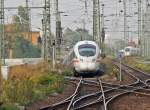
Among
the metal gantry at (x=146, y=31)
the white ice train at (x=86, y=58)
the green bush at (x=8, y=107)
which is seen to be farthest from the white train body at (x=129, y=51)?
the green bush at (x=8, y=107)

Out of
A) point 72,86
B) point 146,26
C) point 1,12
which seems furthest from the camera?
point 146,26

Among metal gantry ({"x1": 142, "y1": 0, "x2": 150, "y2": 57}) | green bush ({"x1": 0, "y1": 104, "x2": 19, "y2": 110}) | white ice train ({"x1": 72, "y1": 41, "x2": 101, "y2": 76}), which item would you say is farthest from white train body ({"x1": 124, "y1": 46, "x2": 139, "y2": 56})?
green bush ({"x1": 0, "y1": 104, "x2": 19, "y2": 110})

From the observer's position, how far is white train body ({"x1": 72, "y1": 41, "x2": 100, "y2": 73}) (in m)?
31.5

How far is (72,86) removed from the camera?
2466 centimetres

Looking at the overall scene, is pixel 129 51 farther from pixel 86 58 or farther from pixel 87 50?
pixel 86 58

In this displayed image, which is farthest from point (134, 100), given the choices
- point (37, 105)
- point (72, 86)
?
point (72, 86)

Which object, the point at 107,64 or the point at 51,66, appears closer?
the point at 51,66

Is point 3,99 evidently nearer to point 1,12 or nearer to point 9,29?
point 1,12

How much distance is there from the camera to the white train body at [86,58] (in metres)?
31.5

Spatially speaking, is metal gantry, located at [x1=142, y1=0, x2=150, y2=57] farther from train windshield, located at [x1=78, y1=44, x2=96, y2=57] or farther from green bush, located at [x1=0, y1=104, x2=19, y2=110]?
green bush, located at [x1=0, y1=104, x2=19, y2=110]

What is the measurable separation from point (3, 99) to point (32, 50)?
51.2 metres

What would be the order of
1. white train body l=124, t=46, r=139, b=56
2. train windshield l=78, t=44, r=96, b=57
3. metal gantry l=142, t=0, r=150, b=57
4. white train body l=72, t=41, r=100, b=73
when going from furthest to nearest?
white train body l=124, t=46, r=139, b=56 < metal gantry l=142, t=0, r=150, b=57 < train windshield l=78, t=44, r=96, b=57 < white train body l=72, t=41, r=100, b=73

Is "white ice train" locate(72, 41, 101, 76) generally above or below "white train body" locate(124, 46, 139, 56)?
above

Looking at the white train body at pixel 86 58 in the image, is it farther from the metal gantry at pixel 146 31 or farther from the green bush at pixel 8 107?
the metal gantry at pixel 146 31
